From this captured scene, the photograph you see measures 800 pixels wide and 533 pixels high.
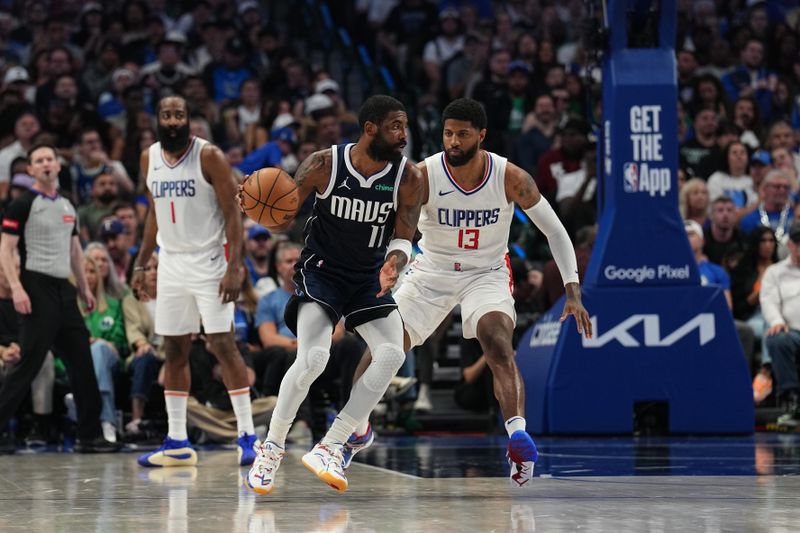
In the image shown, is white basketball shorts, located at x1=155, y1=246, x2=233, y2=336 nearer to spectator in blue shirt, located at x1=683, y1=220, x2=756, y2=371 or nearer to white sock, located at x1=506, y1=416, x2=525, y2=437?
white sock, located at x1=506, y1=416, x2=525, y2=437

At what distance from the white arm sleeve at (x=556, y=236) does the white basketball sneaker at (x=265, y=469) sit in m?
2.02

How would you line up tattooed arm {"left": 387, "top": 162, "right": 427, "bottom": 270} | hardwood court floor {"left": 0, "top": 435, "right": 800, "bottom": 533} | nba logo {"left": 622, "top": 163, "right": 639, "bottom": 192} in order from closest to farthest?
1. hardwood court floor {"left": 0, "top": 435, "right": 800, "bottom": 533}
2. tattooed arm {"left": 387, "top": 162, "right": 427, "bottom": 270}
3. nba logo {"left": 622, "top": 163, "right": 639, "bottom": 192}

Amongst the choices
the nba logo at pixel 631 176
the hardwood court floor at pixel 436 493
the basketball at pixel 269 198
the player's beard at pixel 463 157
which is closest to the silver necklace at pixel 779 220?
the nba logo at pixel 631 176

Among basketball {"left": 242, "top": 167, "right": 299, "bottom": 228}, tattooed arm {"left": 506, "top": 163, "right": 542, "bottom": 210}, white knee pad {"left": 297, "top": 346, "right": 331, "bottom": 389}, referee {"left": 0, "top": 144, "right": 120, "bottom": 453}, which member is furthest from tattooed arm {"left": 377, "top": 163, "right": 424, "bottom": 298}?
referee {"left": 0, "top": 144, "right": 120, "bottom": 453}

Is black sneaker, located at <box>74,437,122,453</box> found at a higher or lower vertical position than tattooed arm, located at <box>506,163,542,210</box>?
lower

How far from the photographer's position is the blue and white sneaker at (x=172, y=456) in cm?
869

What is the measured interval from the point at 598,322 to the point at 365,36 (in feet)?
31.5

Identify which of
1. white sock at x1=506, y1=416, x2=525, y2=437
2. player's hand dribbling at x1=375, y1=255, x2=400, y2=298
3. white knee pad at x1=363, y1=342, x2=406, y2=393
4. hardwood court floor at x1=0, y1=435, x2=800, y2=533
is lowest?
hardwood court floor at x1=0, y1=435, x2=800, y2=533

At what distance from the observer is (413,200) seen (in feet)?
23.1

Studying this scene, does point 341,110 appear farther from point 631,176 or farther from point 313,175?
point 313,175

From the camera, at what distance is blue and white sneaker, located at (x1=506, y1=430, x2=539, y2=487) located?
683 centimetres

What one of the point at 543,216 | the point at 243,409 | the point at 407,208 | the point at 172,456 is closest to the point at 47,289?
the point at 172,456

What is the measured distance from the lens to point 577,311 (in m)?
7.40

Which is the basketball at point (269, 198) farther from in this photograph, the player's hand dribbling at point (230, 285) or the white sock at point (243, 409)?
the white sock at point (243, 409)
